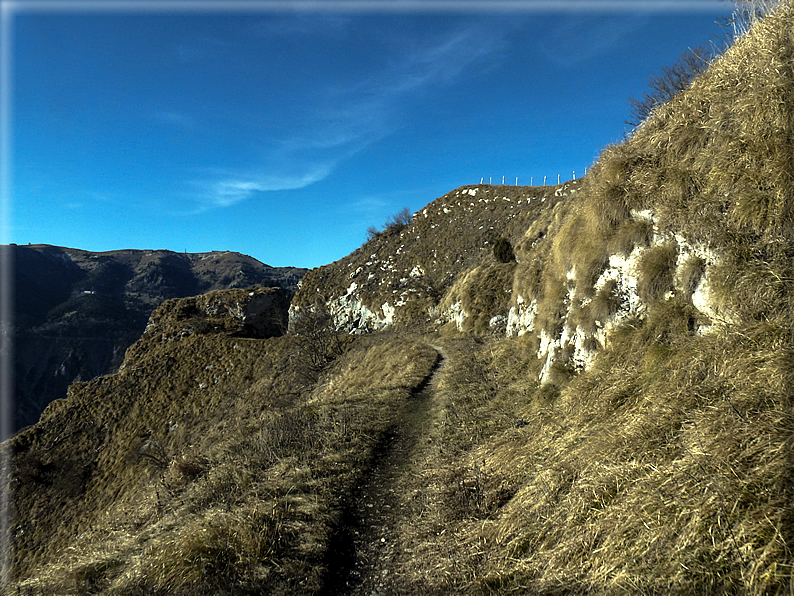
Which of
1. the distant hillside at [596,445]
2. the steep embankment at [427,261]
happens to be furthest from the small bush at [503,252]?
the distant hillside at [596,445]

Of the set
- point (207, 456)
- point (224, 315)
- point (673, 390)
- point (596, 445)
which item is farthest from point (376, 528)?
point (224, 315)

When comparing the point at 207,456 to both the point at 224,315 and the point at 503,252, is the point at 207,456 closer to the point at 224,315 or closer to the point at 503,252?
the point at 503,252

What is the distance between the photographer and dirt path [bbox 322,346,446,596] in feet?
17.4

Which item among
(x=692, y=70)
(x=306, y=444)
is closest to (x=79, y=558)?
(x=306, y=444)

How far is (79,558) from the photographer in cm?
696

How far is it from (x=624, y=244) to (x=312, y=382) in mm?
30763

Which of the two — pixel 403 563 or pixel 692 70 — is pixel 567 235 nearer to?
pixel 692 70

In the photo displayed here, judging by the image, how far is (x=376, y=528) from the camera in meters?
6.59

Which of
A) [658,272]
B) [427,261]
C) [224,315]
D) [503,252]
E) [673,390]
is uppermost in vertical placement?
[427,261]

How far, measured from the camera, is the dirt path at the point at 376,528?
5297mm

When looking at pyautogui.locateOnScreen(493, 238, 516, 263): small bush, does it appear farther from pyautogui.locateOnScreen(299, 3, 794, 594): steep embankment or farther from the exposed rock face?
the exposed rock face

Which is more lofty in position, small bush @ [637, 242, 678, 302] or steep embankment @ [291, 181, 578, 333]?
steep embankment @ [291, 181, 578, 333]

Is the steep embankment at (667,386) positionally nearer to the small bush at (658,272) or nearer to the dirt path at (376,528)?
the small bush at (658,272)

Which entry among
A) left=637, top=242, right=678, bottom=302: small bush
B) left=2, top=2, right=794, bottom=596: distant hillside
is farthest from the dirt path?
left=637, top=242, right=678, bottom=302: small bush
